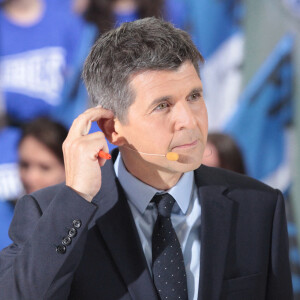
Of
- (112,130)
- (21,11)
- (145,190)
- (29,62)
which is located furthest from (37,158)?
(145,190)

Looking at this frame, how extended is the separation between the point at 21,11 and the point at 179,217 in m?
2.28

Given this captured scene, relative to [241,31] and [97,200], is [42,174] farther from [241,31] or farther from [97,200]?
[97,200]

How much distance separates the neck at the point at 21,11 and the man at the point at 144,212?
190cm

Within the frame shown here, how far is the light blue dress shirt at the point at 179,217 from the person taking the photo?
1.65m

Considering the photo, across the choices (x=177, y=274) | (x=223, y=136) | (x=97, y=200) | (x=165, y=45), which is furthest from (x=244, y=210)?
(x=223, y=136)

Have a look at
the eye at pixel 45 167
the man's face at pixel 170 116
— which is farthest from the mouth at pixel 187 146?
the eye at pixel 45 167

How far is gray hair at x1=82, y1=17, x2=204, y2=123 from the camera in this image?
158cm

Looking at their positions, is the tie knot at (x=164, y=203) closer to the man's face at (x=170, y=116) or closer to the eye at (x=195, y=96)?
the man's face at (x=170, y=116)

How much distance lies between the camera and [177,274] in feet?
5.18

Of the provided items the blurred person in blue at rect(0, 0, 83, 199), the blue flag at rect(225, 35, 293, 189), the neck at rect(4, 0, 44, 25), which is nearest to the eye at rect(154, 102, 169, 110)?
the blurred person in blue at rect(0, 0, 83, 199)

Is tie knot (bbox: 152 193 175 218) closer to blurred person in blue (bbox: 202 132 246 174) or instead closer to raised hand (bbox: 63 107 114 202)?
raised hand (bbox: 63 107 114 202)

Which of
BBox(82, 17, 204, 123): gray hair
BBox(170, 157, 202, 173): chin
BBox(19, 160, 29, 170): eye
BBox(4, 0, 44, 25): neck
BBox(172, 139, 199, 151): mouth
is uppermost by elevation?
BBox(4, 0, 44, 25): neck

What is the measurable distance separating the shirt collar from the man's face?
86 mm

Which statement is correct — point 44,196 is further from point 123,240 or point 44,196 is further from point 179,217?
point 179,217
